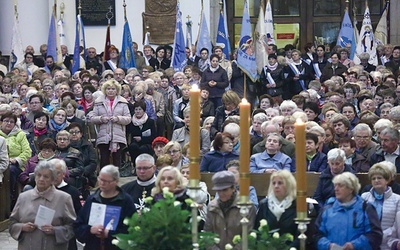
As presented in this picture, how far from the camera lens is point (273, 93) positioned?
22.4m

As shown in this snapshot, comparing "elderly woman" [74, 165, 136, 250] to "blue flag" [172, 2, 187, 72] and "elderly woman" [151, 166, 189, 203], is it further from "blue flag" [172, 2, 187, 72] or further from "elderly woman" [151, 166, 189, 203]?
"blue flag" [172, 2, 187, 72]

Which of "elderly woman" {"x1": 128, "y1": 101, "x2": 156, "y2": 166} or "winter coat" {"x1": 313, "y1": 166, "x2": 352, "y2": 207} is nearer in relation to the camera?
"winter coat" {"x1": 313, "y1": 166, "x2": 352, "y2": 207}

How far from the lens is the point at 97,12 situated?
30.2m

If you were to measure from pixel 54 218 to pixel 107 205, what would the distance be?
0.80 metres

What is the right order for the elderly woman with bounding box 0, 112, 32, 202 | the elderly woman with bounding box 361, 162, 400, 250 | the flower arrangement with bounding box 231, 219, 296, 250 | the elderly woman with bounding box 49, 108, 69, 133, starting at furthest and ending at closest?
1. the elderly woman with bounding box 49, 108, 69, 133
2. the elderly woman with bounding box 0, 112, 32, 202
3. the elderly woman with bounding box 361, 162, 400, 250
4. the flower arrangement with bounding box 231, 219, 296, 250

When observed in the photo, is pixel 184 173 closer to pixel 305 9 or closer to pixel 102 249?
pixel 102 249

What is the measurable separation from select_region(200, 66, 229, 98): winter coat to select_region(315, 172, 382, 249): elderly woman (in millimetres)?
11684

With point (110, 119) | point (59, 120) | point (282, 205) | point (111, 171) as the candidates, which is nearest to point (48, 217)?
point (111, 171)

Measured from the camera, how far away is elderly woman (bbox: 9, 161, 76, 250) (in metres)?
10.5

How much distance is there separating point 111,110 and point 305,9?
15.2 meters

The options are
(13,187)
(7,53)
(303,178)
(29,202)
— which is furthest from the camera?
(7,53)

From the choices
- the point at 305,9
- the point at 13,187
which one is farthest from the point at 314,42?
the point at 13,187

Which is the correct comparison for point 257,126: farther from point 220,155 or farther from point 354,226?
point 354,226

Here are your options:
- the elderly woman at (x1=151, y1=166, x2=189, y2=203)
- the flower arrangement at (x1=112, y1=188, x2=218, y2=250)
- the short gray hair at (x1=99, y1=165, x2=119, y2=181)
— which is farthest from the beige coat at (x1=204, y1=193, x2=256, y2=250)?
the flower arrangement at (x1=112, y1=188, x2=218, y2=250)
